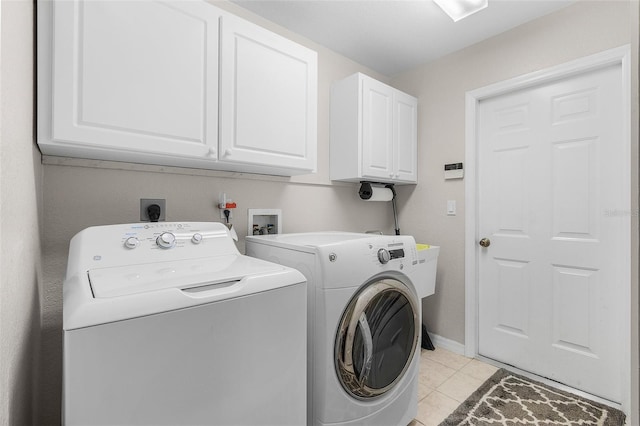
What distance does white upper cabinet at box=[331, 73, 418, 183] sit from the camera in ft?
7.36

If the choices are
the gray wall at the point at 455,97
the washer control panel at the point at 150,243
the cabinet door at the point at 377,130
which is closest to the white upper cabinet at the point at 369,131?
the cabinet door at the point at 377,130

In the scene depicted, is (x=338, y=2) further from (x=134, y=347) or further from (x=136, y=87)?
(x=134, y=347)

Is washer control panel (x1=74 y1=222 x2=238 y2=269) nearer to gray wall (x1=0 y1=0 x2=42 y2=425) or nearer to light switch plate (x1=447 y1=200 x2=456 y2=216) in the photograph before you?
gray wall (x1=0 y1=0 x2=42 y2=425)

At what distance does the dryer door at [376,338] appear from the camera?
1329 mm

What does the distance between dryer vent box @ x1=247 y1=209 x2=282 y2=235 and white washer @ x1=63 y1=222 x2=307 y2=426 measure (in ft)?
2.42

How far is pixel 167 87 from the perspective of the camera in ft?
4.20

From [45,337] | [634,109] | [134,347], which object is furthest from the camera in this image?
[45,337]

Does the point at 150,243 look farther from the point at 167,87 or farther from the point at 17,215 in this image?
the point at 167,87

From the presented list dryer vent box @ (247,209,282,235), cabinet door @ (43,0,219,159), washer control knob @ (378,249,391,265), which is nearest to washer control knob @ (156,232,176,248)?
cabinet door @ (43,0,219,159)

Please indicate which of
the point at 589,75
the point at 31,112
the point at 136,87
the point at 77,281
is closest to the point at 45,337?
the point at 77,281

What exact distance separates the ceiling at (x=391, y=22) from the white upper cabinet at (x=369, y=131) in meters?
0.32

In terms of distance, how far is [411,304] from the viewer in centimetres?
160

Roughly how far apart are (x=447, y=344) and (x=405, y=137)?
1.79m

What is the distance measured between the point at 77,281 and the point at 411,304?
4.68ft
